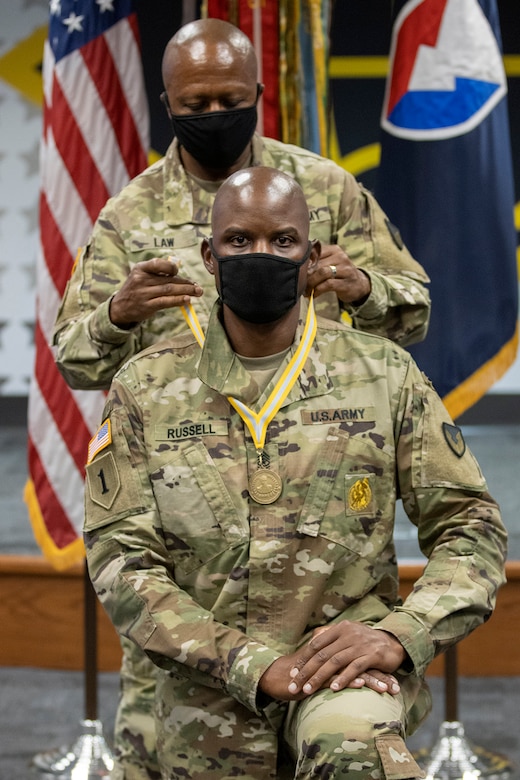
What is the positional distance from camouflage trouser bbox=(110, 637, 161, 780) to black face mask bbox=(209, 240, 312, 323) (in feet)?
3.22

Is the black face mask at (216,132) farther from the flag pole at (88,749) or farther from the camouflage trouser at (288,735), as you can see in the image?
the flag pole at (88,749)

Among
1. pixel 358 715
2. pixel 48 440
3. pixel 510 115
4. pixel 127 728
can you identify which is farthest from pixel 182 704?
pixel 510 115

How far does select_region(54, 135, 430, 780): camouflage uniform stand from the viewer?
2.53 m

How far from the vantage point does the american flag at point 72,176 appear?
3572 millimetres

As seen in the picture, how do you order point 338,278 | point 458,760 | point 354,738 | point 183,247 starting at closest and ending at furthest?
point 354,738 → point 338,278 → point 183,247 → point 458,760

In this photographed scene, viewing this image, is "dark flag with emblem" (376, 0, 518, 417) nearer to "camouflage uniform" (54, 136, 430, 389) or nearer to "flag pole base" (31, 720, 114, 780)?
"camouflage uniform" (54, 136, 430, 389)

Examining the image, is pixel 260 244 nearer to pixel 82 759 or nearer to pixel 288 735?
pixel 288 735

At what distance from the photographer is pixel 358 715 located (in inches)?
69.8

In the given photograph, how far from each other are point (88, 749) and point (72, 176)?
158cm

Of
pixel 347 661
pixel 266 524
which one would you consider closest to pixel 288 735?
pixel 347 661

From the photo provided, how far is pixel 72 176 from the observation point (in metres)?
3.58

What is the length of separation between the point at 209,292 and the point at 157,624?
78 centimetres

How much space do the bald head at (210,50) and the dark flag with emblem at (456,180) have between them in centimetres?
119

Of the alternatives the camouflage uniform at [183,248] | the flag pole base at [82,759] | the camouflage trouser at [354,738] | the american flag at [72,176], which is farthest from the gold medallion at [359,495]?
the american flag at [72,176]
